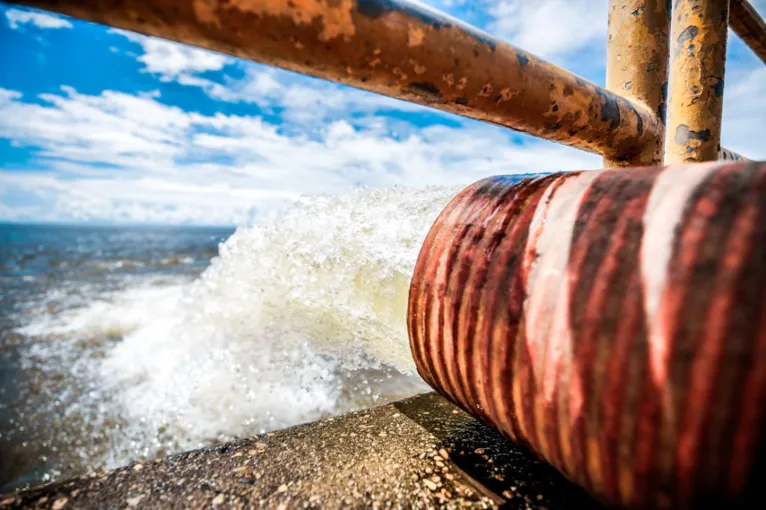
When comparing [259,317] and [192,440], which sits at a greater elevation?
[259,317]

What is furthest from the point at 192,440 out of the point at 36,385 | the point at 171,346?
the point at 36,385

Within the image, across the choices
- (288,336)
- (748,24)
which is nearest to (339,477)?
(288,336)

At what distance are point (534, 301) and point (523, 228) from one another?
0.19 metres

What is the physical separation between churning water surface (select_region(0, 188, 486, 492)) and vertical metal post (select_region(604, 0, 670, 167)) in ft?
5.23

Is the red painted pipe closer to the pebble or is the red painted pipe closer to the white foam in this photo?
the pebble

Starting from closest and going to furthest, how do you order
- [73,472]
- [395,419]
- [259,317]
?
[395,419], [73,472], [259,317]

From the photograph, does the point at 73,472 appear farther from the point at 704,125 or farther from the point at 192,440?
the point at 704,125

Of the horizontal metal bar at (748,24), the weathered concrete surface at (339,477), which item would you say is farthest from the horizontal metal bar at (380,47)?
the horizontal metal bar at (748,24)

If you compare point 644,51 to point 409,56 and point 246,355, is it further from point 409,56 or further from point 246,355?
point 246,355

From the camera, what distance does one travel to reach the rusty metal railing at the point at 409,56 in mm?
→ 640

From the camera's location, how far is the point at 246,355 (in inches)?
141

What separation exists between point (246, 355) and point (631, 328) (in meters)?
3.63

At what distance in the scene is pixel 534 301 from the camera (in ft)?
2.49

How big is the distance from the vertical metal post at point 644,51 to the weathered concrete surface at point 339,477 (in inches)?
65.4
